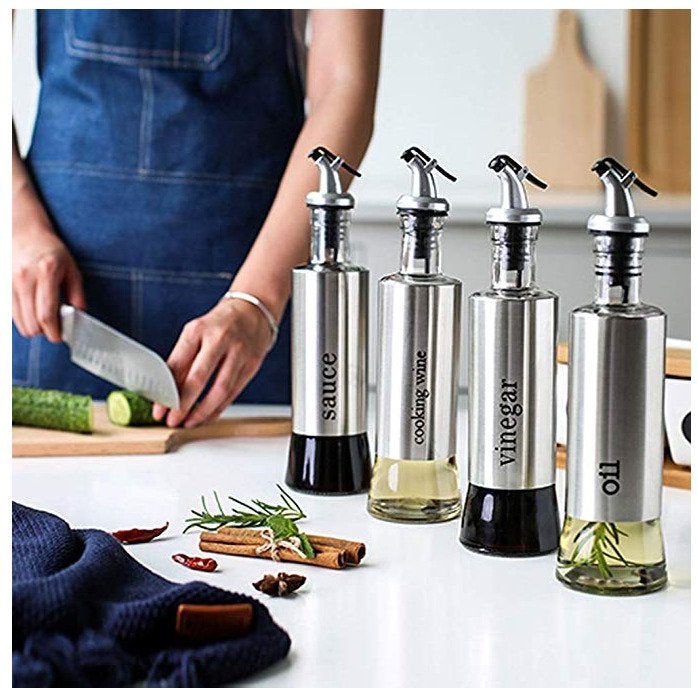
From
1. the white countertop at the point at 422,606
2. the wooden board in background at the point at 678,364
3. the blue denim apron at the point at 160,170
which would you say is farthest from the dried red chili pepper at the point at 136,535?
the blue denim apron at the point at 160,170

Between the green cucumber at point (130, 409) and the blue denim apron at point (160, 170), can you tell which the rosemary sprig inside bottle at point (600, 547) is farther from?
the blue denim apron at point (160, 170)

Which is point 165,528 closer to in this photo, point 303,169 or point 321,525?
point 321,525

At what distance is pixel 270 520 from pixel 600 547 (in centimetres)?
28

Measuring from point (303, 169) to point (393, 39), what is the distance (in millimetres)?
2184

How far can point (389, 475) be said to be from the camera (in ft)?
3.92

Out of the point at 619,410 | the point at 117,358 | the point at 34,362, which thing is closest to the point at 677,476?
the point at 619,410

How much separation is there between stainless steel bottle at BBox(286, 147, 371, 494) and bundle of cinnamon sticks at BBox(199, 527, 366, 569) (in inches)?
7.2

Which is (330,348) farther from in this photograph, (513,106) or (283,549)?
(513,106)

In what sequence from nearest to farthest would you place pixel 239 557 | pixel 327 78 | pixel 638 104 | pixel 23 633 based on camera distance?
pixel 23 633
pixel 239 557
pixel 327 78
pixel 638 104

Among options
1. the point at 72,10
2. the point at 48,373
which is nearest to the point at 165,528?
the point at 48,373

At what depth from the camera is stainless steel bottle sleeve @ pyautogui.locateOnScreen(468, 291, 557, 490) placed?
1044 mm

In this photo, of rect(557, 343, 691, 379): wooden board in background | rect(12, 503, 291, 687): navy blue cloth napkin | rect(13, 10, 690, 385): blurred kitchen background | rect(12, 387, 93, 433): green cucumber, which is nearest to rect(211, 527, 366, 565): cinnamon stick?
rect(12, 503, 291, 687): navy blue cloth napkin

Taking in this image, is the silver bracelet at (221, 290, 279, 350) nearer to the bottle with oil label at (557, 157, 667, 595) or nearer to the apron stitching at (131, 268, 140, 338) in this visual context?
the apron stitching at (131, 268, 140, 338)

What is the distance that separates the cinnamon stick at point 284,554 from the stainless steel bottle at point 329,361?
21cm
